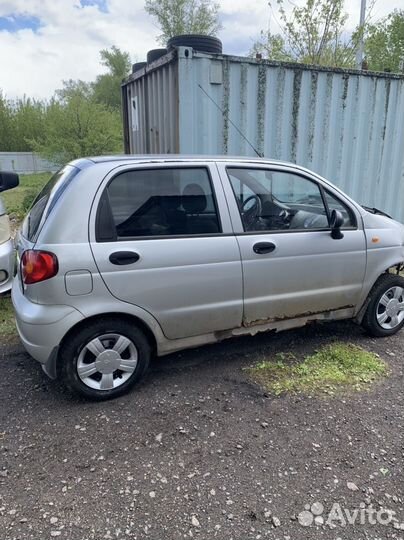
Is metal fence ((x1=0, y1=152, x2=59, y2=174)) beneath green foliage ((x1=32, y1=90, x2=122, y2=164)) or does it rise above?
beneath

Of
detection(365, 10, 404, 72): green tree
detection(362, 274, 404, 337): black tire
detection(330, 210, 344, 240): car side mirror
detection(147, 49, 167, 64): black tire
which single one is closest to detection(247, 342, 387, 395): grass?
detection(362, 274, 404, 337): black tire

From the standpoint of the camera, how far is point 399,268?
426 centimetres

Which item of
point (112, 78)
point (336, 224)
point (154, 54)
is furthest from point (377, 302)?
point (112, 78)

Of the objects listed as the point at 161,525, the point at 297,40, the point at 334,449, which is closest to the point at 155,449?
the point at 161,525

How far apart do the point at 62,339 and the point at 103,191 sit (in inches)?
40.1

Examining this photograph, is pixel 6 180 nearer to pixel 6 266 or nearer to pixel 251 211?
pixel 6 266

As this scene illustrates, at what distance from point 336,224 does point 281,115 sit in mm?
2665

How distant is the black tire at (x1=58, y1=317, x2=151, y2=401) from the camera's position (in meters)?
2.82

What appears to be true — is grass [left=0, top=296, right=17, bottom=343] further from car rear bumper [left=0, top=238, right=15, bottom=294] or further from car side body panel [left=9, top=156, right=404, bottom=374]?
car side body panel [left=9, top=156, right=404, bottom=374]

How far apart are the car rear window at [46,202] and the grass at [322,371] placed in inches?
76.9

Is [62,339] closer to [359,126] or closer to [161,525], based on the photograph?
[161,525]

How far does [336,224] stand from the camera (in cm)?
345

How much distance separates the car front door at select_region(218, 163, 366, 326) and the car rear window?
3.73ft

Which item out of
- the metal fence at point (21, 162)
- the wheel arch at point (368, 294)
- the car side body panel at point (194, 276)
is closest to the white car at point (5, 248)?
the car side body panel at point (194, 276)
